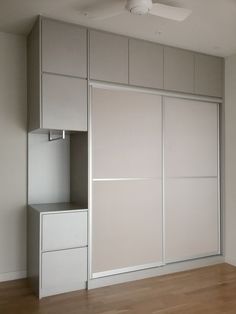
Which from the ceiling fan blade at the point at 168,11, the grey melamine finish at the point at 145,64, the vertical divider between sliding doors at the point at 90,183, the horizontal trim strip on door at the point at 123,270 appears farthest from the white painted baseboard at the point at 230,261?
the ceiling fan blade at the point at 168,11

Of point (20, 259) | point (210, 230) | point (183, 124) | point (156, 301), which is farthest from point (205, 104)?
point (20, 259)

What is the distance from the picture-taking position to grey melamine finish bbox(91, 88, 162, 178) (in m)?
3.29

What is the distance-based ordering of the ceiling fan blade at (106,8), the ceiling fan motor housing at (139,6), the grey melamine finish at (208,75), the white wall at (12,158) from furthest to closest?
the grey melamine finish at (208,75), the white wall at (12,158), the ceiling fan blade at (106,8), the ceiling fan motor housing at (139,6)

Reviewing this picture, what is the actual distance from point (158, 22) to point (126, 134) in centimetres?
118

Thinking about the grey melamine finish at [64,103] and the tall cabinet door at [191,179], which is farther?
the tall cabinet door at [191,179]

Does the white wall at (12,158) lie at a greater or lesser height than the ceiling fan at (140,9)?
lesser

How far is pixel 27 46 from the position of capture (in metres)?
3.50

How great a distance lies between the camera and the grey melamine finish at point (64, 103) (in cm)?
301

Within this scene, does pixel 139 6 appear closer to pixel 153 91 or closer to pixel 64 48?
pixel 64 48

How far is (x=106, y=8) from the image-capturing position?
2.51 m

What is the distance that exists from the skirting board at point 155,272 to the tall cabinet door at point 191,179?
2.9 inches

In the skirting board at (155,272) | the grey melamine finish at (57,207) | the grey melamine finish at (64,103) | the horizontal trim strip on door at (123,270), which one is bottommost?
the skirting board at (155,272)

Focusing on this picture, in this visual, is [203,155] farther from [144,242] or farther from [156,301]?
[156,301]

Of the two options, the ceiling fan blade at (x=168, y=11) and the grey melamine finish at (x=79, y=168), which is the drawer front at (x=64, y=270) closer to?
the grey melamine finish at (x=79, y=168)
